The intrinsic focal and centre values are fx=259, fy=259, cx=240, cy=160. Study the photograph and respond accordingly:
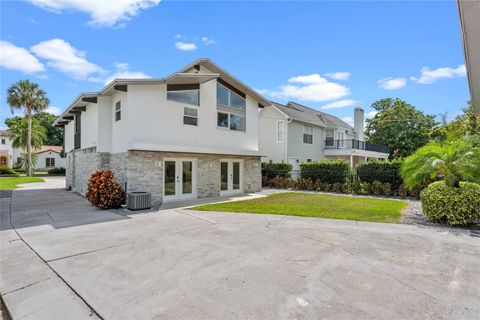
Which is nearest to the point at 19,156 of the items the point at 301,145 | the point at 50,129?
the point at 50,129

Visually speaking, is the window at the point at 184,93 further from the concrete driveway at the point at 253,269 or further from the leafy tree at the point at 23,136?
the leafy tree at the point at 23,136

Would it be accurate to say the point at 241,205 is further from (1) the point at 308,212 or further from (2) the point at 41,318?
(2) the point at 41,318

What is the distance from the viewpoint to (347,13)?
10.3 m

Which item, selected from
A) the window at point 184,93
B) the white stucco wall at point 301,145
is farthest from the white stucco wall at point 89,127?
the white stucco wall at point 301,145

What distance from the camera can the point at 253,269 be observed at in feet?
16.5

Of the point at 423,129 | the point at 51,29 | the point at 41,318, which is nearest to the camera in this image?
the point at 41,318

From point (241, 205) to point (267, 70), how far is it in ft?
32.7

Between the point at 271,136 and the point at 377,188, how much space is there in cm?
1075

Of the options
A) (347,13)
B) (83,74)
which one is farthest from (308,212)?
(83,74)

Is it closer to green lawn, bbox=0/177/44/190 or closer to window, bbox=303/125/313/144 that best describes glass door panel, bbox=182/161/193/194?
window, bbox=303/125/313/144

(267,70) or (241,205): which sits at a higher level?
(267,70)

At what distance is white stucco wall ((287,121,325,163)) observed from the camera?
24.2 meters

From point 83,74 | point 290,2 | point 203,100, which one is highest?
point 290,2

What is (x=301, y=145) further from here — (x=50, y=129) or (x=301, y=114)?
(x=50, y=129)
